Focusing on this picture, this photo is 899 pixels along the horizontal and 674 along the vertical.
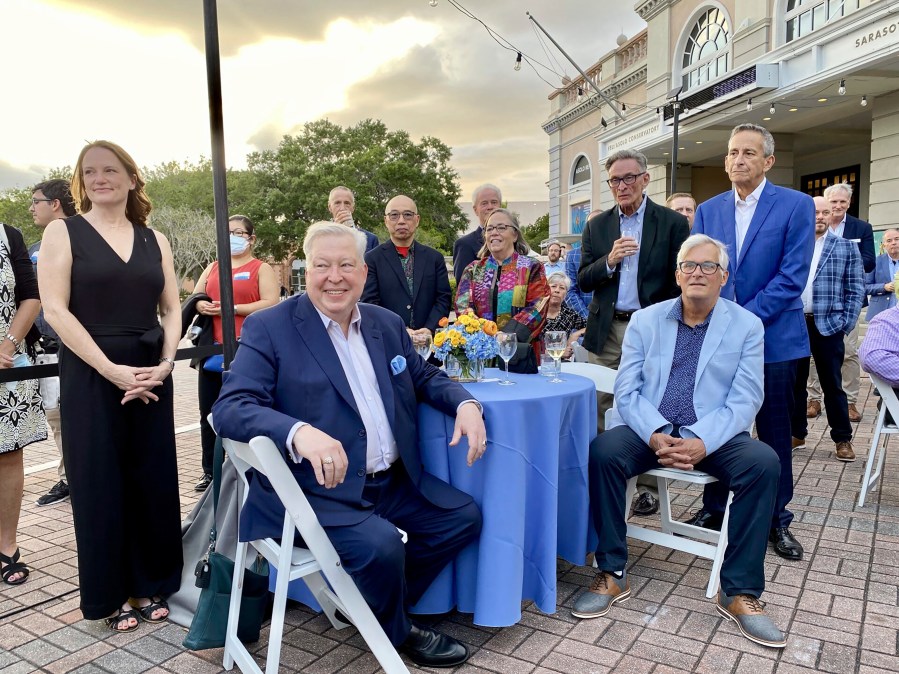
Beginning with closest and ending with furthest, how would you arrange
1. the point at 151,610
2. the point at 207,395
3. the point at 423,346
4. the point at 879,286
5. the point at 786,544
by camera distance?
the point at 151,610, the point at 423,346, the point at 786,544, the point at 207,395, the point at 879,286

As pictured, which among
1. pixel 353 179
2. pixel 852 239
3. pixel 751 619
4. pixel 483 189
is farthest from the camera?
pixel 353 179

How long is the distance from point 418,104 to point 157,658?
31.5 m

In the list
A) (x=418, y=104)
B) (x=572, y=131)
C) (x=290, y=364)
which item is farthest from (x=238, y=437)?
(x=418, y=104)

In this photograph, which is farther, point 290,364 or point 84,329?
point 84,329

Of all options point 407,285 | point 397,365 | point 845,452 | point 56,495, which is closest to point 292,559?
point 397,365

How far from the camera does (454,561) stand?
8.36ft

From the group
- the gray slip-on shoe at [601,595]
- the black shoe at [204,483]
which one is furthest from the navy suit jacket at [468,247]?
the gray slip-on shoe at [601,595]

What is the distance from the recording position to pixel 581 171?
24891mm

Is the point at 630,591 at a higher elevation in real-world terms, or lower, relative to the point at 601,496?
lower

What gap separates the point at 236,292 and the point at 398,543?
9.69 ft

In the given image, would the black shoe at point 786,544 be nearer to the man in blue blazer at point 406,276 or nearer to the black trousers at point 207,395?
the man in blue blazer at point 406,276

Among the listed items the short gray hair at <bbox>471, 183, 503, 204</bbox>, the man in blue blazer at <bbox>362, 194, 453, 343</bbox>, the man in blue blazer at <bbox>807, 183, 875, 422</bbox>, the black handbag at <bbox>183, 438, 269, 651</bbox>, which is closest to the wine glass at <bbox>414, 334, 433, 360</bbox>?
the black handbag at <bbox>183, 438, 269, 651</bbox>

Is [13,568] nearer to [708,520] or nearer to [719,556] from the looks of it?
[719,556]

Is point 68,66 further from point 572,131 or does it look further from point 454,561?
point 572,131
